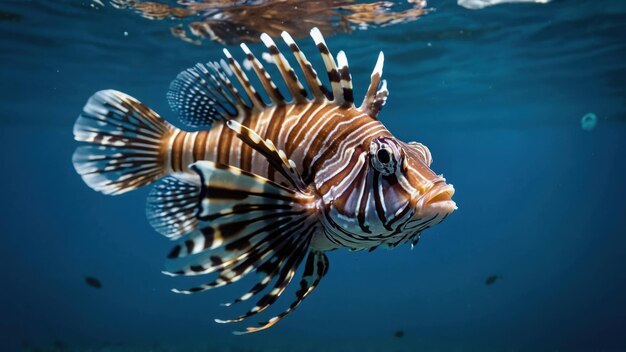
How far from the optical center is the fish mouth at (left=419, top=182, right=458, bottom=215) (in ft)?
6.88

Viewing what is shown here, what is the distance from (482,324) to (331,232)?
3771 cm

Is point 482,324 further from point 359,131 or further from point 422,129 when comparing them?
point 359,131

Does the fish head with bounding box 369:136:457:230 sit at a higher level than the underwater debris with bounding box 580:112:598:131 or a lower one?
higher

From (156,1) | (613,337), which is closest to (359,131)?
(156,1)

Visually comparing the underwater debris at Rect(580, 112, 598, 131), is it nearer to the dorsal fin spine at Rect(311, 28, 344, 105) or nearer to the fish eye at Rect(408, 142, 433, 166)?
the fish eye at Rect(408, 142, 433, 166)

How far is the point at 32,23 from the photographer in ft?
39.6

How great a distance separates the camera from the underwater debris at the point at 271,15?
10.2 meters

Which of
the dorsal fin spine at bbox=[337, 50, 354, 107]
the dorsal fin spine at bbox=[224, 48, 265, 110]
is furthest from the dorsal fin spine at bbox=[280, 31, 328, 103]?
the dorsal fin spine at bbox=[224, 48, 265, 110]

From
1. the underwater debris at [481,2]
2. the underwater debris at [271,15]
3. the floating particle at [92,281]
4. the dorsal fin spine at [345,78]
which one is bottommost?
the floating particle at [92,281]

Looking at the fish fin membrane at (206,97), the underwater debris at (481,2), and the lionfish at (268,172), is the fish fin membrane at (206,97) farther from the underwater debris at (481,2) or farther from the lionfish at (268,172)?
Answer: the underwater debris at (481,2)

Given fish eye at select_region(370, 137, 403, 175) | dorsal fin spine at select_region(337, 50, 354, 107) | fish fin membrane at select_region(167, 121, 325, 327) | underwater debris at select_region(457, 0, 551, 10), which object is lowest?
fish fin membrane at select_region(167, 121, 325, 327)

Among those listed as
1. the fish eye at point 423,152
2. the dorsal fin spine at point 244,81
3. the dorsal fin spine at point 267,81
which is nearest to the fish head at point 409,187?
the fish eye at point 423,152

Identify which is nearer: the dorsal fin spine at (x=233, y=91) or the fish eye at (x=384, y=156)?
the fish eye at (x=384, y=156)

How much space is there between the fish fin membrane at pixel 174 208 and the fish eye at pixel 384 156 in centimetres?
114
